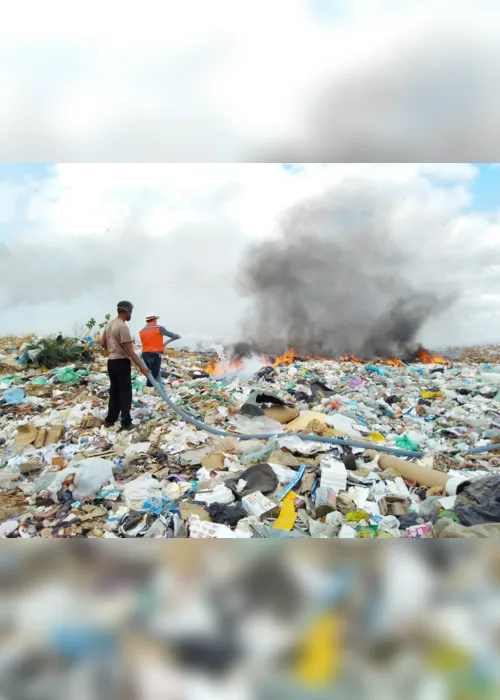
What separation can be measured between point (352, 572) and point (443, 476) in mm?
1118

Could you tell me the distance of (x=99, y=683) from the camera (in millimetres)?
1565

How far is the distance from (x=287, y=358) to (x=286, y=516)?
6526 millimetres

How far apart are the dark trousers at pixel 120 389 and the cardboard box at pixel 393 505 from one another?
8.23 ft

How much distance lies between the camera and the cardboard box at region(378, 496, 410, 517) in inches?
102

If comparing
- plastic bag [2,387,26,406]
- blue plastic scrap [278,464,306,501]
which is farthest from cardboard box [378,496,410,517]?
plastic bag [2,387,26,406]

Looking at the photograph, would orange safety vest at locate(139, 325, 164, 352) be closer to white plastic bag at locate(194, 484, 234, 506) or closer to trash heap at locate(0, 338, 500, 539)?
trash heap at locate(0, 338, 500, 539)

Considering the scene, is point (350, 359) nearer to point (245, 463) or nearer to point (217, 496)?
point (245, 463)

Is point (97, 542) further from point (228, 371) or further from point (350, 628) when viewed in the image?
point (228, 371)

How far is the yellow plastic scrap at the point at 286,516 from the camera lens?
95.2 inches

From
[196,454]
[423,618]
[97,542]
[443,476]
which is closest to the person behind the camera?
[423,618]

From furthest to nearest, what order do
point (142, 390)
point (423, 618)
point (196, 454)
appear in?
point (142, 390) < point (196, 454) < point (423, 618)

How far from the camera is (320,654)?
165 centimetres

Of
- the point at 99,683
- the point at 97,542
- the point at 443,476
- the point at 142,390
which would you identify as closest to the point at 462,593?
the point at 443,476

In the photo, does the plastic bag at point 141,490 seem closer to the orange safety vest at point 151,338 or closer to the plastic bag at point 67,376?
→ the orange safety vest at point 151,338
